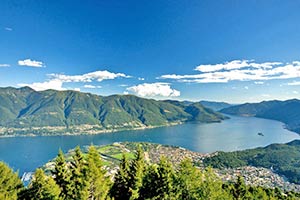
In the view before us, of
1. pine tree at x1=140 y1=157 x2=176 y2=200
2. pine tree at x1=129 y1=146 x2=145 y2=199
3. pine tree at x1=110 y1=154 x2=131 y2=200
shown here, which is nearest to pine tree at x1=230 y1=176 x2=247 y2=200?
pine tree at x1=140 y1=157 x2=176 y2=200

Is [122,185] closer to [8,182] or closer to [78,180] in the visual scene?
[78,180]

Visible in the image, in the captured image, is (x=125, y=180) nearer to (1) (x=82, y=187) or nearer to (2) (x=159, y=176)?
(2) (x=159, y=176)

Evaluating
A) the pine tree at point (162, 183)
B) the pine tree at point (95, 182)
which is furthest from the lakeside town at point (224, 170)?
the pine tree at point (95, 182)

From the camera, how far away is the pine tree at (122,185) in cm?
2039

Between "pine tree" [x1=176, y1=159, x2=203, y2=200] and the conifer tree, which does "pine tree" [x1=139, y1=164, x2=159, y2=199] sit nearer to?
"pine tree" [x1=176, y1=159, x2=203, y2=200]

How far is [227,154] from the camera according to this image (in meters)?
113

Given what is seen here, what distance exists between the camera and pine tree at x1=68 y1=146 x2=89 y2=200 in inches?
647

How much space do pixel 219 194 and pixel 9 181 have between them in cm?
1688

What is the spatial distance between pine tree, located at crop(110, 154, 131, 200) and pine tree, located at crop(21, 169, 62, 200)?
16.9ft

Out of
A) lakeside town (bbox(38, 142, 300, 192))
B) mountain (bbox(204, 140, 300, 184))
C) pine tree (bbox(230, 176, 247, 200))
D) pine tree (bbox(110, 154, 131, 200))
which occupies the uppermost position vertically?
pine tree (bbox(110, 154, 131, 200))

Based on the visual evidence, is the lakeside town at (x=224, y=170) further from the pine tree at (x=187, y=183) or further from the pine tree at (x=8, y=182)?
the pine tree at (x=187, y=183)

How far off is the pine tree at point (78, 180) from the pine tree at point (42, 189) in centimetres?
118

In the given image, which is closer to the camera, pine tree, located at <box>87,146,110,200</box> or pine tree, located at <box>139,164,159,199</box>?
pine tree, located at <box>87,146,110,200</box>

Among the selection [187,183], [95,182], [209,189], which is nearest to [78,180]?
[95,182]
